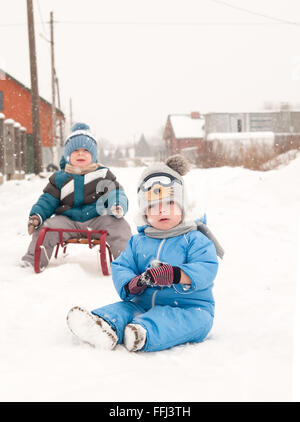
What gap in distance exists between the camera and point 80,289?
3.31 metres

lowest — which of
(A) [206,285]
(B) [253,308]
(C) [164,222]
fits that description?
(B) [253,308]

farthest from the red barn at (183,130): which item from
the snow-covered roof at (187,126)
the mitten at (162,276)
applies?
the mitten at (162,276)

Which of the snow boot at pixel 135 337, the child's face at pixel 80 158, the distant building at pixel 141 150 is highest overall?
the distant building at pixel 141 150

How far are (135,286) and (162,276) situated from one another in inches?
6.4

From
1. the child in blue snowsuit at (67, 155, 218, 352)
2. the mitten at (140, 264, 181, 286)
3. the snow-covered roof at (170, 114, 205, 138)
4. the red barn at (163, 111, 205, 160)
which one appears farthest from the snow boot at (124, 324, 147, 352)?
the snow-covered roof at (170, 114, 205, 138)

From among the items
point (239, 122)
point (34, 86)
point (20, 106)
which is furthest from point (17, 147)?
point (239, 122)

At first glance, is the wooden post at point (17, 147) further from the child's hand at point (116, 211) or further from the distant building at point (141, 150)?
the distant building at point (141, 150)

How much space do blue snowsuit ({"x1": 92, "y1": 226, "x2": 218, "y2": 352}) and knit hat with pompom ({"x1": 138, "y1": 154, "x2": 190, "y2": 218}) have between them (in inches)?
7.2

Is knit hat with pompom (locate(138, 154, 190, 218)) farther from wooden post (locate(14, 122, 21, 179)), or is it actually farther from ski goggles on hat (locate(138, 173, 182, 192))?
wooden post (locate(14, 122, 21, 179))

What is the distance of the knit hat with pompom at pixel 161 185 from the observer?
2.40 metres

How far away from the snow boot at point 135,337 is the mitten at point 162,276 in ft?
0.71
